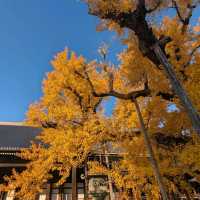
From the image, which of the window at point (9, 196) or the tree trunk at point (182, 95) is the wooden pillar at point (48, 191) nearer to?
the window at point (9, 196)

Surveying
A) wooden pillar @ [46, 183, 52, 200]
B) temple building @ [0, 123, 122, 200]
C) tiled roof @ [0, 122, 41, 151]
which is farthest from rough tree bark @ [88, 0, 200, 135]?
tiled roof @ [0, 122, 41, 151]

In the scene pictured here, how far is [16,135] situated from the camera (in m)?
15.2

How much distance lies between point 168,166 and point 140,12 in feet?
18.6

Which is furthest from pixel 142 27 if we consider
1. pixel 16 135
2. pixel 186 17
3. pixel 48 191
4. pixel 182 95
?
pixel 16 135

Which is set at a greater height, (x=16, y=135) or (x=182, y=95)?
(x=16, y=135)

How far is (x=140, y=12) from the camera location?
675cm

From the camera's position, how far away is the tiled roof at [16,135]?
535 inches

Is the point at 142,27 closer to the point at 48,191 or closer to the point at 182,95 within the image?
the point at 182,95

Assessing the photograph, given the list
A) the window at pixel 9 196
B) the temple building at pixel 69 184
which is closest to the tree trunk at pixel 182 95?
the temple building at pixel 69 184

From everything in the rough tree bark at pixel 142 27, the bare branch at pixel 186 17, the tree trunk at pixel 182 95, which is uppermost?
the bare branch at pixel 186 17

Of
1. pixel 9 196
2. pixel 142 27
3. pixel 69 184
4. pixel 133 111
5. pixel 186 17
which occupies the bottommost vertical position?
pixel 9 196

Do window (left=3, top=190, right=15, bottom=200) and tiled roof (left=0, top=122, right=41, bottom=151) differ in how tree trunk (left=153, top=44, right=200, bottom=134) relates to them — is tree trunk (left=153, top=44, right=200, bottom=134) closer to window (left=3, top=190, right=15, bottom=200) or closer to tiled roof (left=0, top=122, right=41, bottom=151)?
window (left=3, top=190, right=15, bottom=200)

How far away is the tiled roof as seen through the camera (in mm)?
13602

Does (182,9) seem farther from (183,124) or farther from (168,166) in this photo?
(168,166)
